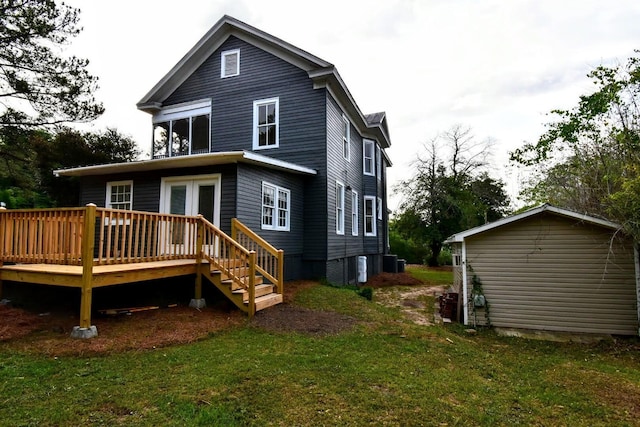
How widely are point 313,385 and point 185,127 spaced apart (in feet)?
39.7

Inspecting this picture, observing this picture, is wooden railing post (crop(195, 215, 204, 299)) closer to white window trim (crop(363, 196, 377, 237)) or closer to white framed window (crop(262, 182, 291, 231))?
white framed window (crop(262, 182, 291, 231))

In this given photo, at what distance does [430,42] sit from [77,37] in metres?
13.8

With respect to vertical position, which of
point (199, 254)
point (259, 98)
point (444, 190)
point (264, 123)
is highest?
point (259, 98)

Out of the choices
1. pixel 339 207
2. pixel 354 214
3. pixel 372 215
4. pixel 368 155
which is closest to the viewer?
pixel 339 207

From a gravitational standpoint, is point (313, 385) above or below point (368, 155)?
below

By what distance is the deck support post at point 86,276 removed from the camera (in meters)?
5.02

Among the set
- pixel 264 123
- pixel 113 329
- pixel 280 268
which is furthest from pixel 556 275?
pixel 264 123

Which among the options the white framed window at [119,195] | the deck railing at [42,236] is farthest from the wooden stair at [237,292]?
the white framed window at [119,195]

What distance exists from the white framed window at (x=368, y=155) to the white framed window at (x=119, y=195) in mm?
10433

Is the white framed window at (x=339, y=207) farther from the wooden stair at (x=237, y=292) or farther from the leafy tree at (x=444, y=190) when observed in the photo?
the leafy tree at (x=444, y=190)

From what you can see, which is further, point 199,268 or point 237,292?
point 199,268

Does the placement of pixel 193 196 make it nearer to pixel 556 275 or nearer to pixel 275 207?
pixel 275 207

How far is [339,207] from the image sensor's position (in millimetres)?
12859

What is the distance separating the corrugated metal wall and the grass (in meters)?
1.81
